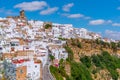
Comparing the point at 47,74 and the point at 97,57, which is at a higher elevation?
the point at 97,57

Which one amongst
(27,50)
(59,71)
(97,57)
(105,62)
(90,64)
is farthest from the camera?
(105,62)

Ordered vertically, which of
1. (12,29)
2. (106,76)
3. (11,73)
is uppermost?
(12,29)

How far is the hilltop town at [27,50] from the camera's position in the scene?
1147 inches

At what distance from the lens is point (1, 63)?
29.2 metres

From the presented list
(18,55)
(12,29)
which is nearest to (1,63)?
(18,55)

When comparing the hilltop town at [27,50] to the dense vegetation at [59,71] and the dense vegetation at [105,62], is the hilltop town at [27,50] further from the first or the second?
the dense vegetation at [105,62]

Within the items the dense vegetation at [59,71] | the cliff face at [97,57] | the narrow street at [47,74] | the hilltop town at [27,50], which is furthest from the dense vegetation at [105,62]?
the narrow street at [47,74]

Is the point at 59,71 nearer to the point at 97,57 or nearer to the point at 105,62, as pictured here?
the point at 97,57

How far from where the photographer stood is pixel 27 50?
38719 mm

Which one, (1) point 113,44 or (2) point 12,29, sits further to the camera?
(1) point 113,44

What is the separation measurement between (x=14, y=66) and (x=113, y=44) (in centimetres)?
5412

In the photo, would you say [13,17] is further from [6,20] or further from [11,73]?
[11,73]

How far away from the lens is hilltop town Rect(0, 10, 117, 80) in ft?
95.6

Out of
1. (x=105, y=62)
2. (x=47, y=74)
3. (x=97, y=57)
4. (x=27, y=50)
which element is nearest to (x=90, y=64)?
(x=97, y=57)
